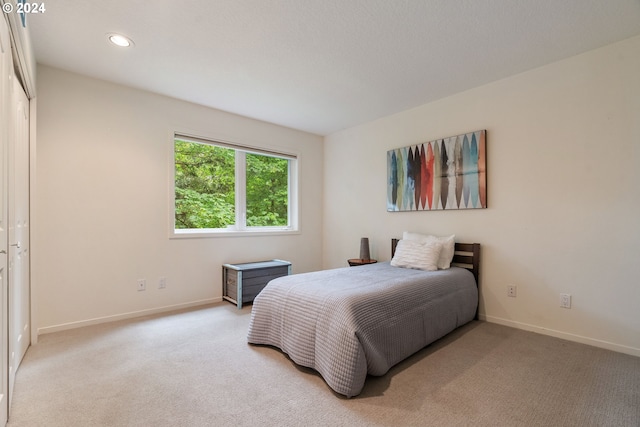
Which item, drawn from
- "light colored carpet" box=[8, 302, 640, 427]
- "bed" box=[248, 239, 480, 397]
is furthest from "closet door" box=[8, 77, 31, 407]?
"bed" box=[248, 239, 480, 397]

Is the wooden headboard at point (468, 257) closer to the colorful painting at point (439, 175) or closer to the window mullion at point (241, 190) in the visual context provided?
the colorful painting at point (439, 175)

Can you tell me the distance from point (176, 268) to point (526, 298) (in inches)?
139

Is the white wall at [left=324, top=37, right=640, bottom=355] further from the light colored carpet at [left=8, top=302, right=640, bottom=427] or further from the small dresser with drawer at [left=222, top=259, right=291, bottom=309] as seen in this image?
the small dresser with drawer at [left=222, top=259, right=291, bottom=309]

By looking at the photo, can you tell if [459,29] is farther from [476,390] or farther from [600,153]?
[476,390]

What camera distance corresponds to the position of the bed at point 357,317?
1.80 meters

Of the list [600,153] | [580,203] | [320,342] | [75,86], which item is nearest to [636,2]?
[600,153]

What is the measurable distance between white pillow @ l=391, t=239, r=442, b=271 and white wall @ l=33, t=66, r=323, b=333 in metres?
2.09

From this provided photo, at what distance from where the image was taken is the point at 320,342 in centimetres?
194

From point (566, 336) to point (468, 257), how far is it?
979 mm

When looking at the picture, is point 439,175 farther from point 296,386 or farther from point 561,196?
point 296,386

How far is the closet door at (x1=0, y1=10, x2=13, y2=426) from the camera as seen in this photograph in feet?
4.42

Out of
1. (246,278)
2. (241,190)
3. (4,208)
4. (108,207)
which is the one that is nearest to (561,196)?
(246,278)

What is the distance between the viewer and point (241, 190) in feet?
13.2

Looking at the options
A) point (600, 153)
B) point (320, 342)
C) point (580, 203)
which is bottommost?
point (320, 342)
